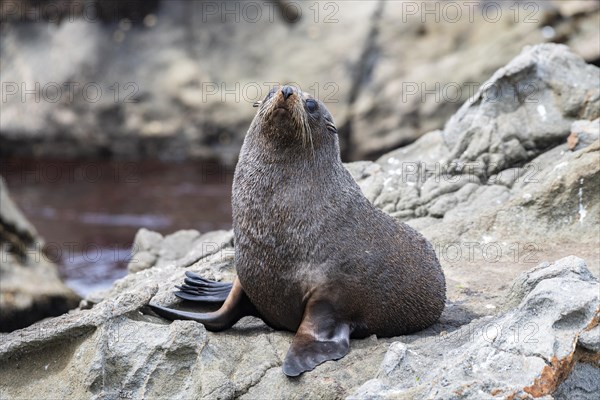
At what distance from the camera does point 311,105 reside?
645cm

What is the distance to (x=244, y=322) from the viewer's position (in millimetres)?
6703

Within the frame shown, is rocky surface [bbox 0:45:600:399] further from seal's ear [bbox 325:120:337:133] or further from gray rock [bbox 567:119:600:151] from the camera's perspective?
seal's ear [bbox 325:120:337:133]

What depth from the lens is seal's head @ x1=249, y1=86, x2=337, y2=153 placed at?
625cm

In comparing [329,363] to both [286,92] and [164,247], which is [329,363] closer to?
[286,92]

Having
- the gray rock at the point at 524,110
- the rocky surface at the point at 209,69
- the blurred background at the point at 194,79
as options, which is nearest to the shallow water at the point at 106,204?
the blurred background at the point at 194,79

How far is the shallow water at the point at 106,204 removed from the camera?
46.6ft

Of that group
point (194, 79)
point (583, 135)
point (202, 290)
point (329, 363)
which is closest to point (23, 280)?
point (202, 290)

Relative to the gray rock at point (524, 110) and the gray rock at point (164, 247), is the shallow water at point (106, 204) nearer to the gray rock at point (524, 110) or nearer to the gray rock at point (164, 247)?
the gray rock at point (164, 247)

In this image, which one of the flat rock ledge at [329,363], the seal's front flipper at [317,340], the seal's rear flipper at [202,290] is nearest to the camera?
the flat rock ledge at [329,363]

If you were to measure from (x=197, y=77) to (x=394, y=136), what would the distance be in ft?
13.7

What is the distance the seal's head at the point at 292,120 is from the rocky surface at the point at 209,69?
1071 centimetres

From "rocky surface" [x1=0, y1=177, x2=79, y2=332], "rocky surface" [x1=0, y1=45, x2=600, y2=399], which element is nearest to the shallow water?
"rocky surface" [x1=0, y1=177, x2=79, y2=332]

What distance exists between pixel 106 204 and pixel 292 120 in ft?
36.4

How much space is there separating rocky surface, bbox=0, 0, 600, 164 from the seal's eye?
10.7m
